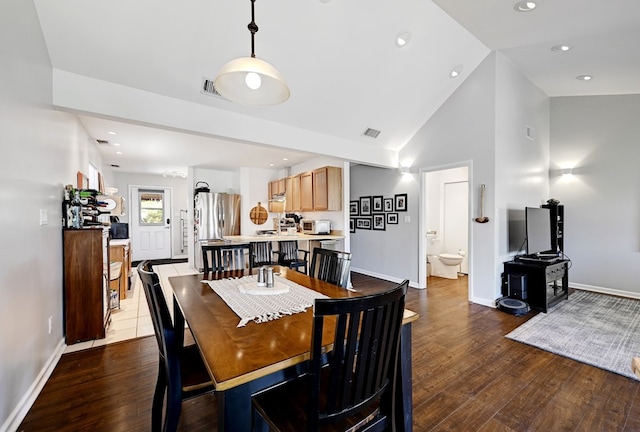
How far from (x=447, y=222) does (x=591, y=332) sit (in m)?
3.28

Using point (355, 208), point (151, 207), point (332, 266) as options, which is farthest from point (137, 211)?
point (332, 266)

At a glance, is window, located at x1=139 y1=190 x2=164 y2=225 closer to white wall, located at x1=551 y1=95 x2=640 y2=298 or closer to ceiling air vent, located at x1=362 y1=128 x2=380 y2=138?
ceiling air vent, located at x1=362 y1=128 x2=380 y2=138

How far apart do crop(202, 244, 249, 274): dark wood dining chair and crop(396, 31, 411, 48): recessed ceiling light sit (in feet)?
9.24

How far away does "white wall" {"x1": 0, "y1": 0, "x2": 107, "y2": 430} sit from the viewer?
1.62 metres

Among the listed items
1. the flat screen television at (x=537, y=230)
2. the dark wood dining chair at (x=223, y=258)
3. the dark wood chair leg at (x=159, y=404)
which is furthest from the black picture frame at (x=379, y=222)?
the dark wood chair leg at (x=159, y=404)

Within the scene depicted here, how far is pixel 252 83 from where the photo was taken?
172cm

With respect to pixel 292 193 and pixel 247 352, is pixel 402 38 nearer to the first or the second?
pixel 247 352

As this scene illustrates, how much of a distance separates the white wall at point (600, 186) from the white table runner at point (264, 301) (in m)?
5.37

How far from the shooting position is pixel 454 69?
12.7ft

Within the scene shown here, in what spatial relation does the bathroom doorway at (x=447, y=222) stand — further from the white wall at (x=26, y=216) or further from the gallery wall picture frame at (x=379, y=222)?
the white wall at (x=26, y=216)

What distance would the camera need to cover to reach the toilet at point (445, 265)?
5426 millimetres

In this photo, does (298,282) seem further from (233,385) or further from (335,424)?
(233,385)

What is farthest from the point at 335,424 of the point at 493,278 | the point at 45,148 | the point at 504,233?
the point at 504,233

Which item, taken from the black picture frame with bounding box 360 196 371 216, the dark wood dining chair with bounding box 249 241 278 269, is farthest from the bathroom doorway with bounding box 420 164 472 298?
the dark wood dining chair with bounding box 249 241 278 269
